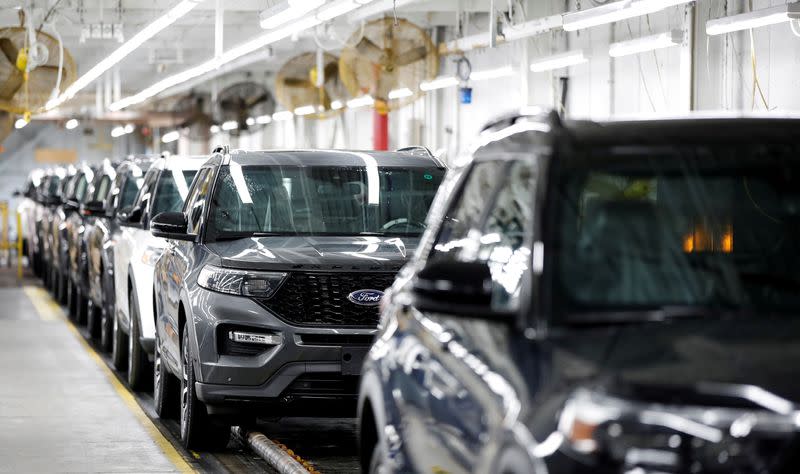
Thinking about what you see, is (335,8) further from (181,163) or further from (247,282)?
(247,282)

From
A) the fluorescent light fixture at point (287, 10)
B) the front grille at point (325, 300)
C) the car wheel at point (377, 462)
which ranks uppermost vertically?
the fluorescent light fixture at point (287, 10)

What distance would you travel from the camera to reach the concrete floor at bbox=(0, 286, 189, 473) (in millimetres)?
8656

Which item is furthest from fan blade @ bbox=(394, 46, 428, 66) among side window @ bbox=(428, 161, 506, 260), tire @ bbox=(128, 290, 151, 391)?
side window @ bbox=(428, 161, 506, 260)

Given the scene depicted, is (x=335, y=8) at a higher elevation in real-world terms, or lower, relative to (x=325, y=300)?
higher

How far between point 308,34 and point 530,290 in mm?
23126

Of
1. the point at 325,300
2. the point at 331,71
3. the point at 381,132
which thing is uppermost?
the point at 331,71

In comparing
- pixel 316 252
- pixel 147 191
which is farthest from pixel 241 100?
pixel 316 252

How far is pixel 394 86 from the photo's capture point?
18109 mm

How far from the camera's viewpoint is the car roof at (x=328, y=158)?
9508mm

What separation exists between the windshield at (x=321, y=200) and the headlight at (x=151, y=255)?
6.55 ft

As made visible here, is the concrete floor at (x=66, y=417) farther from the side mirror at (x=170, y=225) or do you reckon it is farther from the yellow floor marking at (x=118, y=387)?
the side mirror at (x=170, y=225)

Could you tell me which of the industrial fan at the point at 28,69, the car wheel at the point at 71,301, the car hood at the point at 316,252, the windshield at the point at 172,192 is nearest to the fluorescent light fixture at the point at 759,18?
the car hood at the point at 316,252

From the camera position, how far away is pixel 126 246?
12.7 metres

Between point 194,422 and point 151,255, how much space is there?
2.77 metres
